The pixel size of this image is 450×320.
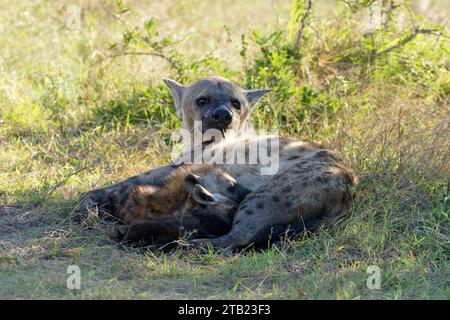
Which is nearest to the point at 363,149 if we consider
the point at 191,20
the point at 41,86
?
the point at 41,86

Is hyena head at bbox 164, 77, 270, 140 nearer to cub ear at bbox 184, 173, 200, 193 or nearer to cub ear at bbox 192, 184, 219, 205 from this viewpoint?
cub ear at bbox 184, 173, 200, 193

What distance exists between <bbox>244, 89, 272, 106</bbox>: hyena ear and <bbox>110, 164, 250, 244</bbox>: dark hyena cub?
100 centimetres

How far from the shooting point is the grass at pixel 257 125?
3.63m

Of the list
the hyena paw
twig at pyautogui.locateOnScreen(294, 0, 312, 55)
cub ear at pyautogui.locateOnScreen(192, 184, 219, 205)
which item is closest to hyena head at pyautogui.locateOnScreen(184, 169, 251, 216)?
cub ear at pyautogui.locateOnScreen(192, 184, 219, 205)

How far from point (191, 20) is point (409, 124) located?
171 inches

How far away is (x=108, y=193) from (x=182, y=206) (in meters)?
0.48

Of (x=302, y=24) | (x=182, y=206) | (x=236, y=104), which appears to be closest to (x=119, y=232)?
(x=182, y=206)

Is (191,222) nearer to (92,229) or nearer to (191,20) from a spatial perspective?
(92,229)

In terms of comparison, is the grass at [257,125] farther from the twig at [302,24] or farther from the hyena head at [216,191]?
the hyena head at [216,191]

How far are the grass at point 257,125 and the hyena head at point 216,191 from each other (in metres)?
0.31

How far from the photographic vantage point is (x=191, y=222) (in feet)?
13.3

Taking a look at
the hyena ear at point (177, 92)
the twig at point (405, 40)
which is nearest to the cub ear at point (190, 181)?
the hyena ear at point (177, 92)

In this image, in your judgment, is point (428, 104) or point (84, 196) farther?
point (428, 104)
